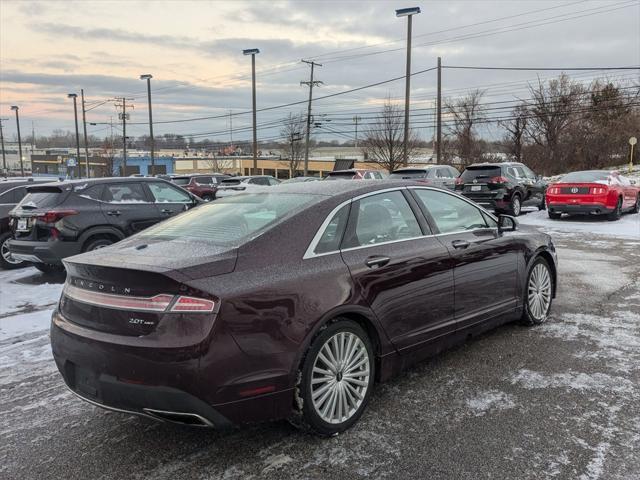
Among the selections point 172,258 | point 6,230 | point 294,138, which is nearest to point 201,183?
point 6,230

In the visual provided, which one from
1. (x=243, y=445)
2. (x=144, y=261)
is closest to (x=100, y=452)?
(x=243, y=445)

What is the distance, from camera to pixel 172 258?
3.00 metres

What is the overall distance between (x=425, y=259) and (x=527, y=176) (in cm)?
1480

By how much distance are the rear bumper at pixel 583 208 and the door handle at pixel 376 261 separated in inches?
523

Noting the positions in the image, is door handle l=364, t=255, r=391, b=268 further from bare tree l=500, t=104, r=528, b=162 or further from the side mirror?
bare tree l=500, t=104, r=528, b=162

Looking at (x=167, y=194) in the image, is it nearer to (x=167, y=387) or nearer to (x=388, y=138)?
(x=167, y=387)

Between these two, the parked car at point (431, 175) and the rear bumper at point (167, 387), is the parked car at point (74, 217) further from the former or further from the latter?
the parked car at point (431, 175)

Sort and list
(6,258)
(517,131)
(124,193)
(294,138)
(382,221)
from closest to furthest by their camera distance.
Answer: (382,221) → (124,193) → (6,258) → (517,131) → (294,138)

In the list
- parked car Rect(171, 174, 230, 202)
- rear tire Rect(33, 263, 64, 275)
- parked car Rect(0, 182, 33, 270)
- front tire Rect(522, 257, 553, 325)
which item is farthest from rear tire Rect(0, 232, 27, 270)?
parked car Rect(171, 174, 230, 202)

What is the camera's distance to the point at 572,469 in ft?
9.42

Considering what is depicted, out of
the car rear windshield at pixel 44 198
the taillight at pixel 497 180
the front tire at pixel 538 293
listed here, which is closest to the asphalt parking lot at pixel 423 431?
the front tire at pixel 538 293

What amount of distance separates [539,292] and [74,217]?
22.1 ft

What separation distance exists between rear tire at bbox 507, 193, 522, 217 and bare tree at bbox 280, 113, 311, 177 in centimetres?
5158

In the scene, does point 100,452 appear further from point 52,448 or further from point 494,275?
point 494,275
